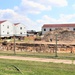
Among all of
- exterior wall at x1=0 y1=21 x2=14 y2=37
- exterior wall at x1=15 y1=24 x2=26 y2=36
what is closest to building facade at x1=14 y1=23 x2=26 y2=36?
exterior wall at x1=15 y1=24 x2=26 y2=36

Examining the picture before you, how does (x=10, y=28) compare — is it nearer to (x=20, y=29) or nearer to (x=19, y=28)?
(x=19, y=28)

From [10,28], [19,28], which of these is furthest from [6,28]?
[19,28]

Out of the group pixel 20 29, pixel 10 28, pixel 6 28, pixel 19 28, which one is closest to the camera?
pixel 6 28

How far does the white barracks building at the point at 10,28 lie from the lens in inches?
3238

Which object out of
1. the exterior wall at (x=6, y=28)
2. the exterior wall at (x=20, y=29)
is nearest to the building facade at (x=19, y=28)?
the exterior wall at (x=20, y=29)

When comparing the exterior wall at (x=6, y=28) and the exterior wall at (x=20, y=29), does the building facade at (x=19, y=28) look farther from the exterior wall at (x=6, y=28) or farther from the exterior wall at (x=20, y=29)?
the exterior wall at (x=6, y=28)

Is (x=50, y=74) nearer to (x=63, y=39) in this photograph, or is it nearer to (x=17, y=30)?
(x=63, y=39)

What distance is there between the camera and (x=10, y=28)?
86188mm

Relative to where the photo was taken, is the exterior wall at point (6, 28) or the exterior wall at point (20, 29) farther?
the exterior wall at point (20, 29)

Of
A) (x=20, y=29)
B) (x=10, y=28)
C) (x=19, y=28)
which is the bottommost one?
(x=20, y=29)

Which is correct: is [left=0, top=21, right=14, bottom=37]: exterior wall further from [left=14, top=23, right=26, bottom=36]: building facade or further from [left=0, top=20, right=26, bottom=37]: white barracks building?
[left=14, top=23, right=26, bottom=36]: building facade

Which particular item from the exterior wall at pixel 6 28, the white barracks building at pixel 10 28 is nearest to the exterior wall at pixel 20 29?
the white barracks building at pixel 10 28

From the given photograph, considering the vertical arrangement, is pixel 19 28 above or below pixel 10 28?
above

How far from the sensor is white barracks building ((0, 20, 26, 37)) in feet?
270
